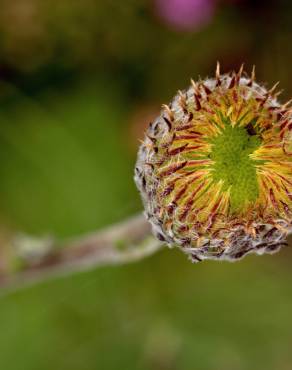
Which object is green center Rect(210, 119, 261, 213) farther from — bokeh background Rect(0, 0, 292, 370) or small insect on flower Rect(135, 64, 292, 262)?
bokeh background Rect(0, 0, 292, 370)

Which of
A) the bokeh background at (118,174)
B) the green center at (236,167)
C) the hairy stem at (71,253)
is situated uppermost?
the bokeh background at (118,174)

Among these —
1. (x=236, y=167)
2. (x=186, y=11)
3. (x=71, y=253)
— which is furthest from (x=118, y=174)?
(x=236, y=167)

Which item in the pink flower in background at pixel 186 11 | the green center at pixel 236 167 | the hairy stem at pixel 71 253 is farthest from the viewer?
the pink flower in background at pixel 186 11

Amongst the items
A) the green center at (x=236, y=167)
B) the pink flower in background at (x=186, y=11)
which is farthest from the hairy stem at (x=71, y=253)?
the pink flower in background at (x=186, y=11)

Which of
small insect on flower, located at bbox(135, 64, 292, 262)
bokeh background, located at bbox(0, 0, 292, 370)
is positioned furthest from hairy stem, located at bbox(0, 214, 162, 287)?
bokeh background, located at bbox(0, 0, 292, 370)

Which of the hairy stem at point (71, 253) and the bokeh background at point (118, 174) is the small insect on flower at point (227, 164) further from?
the bokeh background at point (118, 174)

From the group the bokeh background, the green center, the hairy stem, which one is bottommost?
the green center

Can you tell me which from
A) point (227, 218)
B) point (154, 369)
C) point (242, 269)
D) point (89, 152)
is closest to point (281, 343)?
point (242, 269)

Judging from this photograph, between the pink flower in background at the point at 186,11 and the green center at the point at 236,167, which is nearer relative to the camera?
the green center at the point at 236,167

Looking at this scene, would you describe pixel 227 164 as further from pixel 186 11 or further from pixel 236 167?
pixel 186 11
